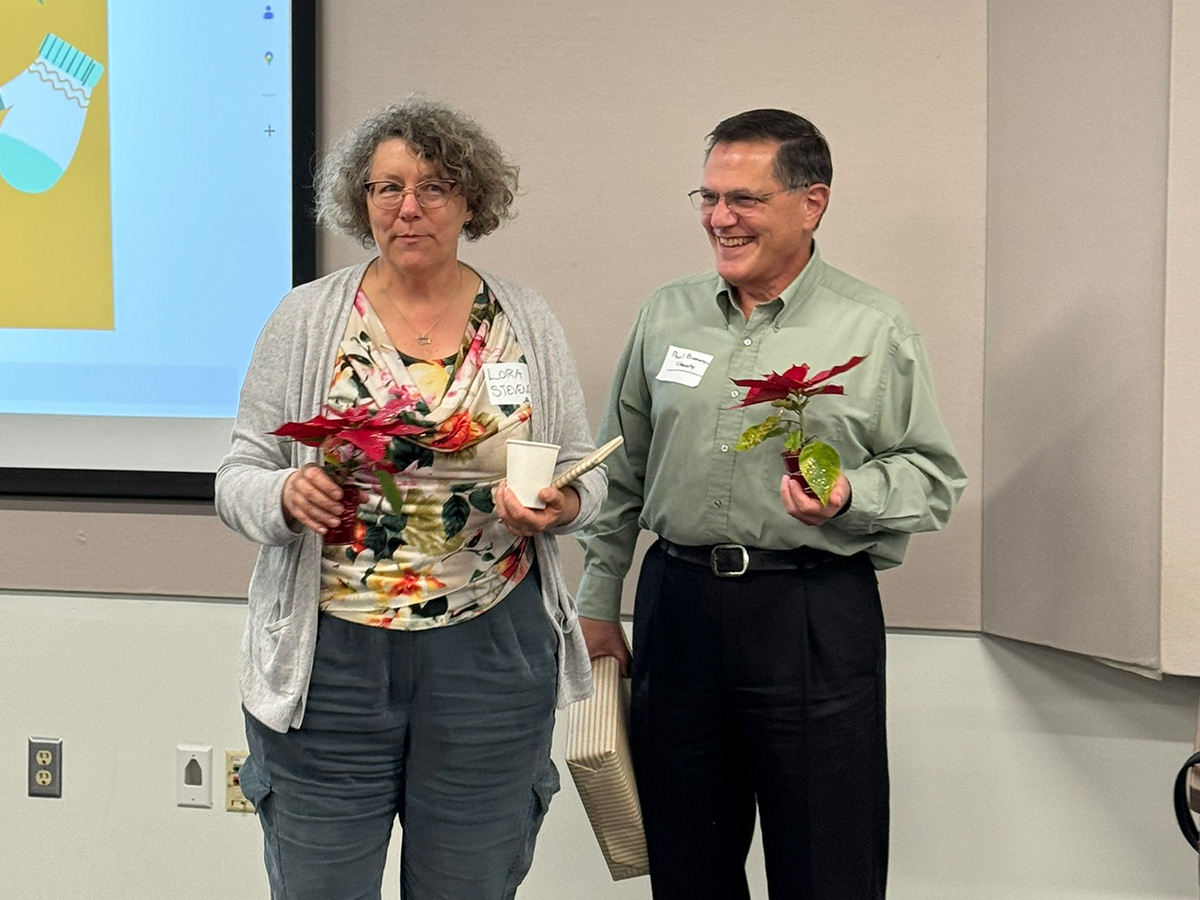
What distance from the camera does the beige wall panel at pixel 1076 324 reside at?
6.84 ft

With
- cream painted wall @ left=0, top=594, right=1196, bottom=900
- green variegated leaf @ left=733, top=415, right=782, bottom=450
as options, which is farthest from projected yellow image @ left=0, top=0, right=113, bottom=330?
green variegated leaf @ left=733, top=415, right=782, bottom=450

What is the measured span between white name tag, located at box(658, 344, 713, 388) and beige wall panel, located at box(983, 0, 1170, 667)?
0.75 meters

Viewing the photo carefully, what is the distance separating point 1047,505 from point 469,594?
124 centimetres

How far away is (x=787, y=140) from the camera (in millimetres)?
1908

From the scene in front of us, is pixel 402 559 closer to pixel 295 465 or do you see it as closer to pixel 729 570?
pixel 295 465

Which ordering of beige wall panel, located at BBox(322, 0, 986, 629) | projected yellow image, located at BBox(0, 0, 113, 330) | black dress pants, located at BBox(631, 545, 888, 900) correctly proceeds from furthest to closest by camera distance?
projected yellow image, located at BBox(0, 0, 113, 330)
beige wall panel, located at BBox(322, 0, 986, 629)
black dress pants, located at BBox(631, 545, 888, 900)

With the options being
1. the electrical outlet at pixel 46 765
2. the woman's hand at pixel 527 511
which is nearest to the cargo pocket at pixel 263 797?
the woman's hand at pixel 527 511

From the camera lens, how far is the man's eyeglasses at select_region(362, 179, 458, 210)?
64.1 inches

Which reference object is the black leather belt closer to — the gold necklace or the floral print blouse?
the floral print blouse

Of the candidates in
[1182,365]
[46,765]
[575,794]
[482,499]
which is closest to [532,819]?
[482,499]

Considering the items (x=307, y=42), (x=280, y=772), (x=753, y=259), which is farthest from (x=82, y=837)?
(x=753, y=259)

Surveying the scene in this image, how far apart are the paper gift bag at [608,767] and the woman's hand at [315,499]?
0.61 meters

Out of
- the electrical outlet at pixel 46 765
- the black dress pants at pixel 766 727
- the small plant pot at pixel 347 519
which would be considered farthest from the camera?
the electrical outlet at pixel 46 765

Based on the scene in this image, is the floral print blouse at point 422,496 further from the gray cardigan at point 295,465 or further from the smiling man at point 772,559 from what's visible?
the smiling man at point 772,559
